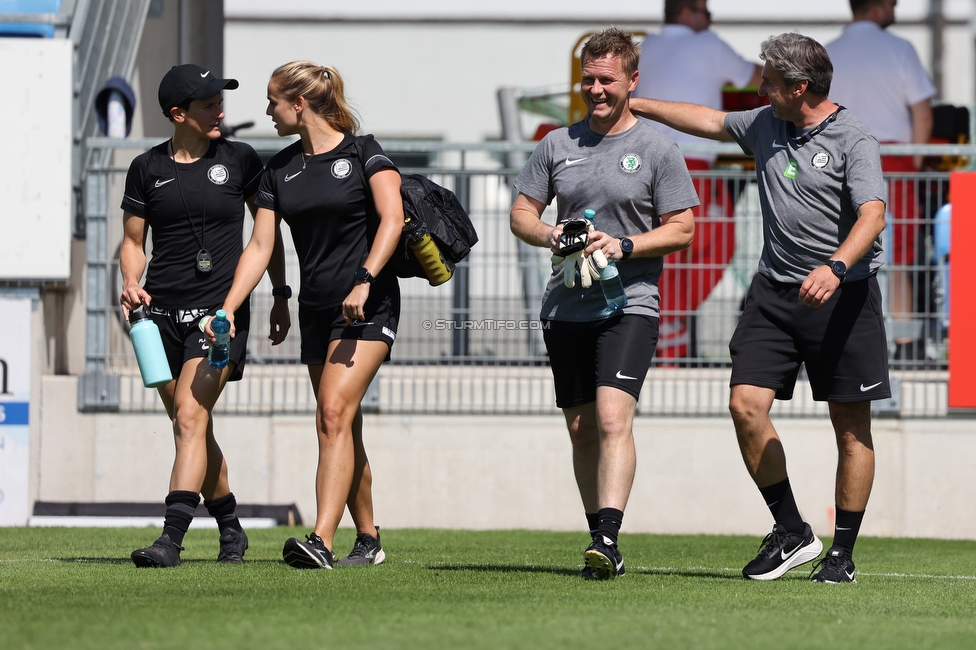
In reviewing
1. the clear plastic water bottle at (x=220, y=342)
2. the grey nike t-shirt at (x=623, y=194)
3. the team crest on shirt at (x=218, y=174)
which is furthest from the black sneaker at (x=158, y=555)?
the grey nike t-shirt at (x=623, y=194)

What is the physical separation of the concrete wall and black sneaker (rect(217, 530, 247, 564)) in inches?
118

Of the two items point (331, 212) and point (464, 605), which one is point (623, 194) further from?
point (464, 605)

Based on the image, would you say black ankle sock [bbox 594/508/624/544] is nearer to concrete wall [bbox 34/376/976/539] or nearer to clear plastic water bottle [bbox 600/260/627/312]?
clear plastic water bottle [bbox 600/260/627/312]

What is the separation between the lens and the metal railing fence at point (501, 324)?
29.7 feet

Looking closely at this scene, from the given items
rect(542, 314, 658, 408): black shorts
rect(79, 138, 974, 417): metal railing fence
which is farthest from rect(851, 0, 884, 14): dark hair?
rect(542, 314, 658, 408): black shorts

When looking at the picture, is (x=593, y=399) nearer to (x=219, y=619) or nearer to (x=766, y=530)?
(x=219, y=619)

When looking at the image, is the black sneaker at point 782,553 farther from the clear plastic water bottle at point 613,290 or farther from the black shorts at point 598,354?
the clear plastic water bottle at point 613,290

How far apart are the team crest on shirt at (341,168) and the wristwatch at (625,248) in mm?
1129

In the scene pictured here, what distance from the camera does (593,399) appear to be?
5734 mm

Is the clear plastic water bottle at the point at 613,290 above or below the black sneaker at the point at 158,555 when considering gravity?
above

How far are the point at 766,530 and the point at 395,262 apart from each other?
4102 mm

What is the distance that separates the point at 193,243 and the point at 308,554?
1.45 meters

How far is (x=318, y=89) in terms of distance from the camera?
577 centimetres

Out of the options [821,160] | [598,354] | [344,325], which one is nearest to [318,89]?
[344,325]
